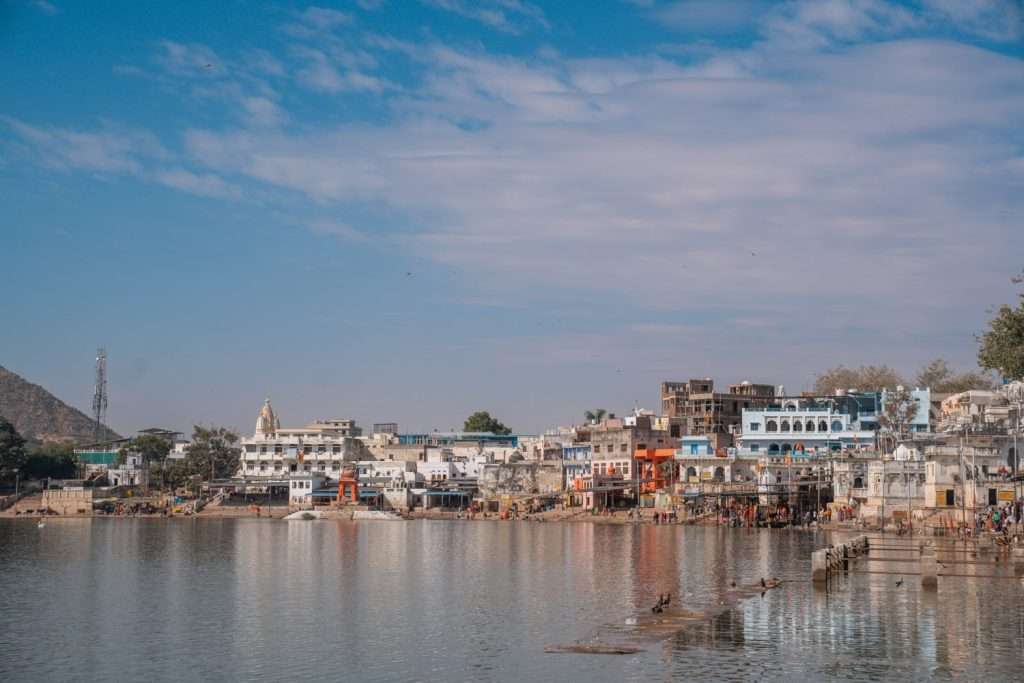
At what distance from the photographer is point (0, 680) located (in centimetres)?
2684

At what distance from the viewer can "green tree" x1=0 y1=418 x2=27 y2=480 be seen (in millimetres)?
120875

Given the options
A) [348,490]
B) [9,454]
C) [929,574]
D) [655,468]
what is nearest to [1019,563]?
[929,574]

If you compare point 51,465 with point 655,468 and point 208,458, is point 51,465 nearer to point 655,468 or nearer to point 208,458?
point 208,458

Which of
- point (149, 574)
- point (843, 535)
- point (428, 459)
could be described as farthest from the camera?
point (428, 459)

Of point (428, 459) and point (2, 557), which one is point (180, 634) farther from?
point (428, 459)

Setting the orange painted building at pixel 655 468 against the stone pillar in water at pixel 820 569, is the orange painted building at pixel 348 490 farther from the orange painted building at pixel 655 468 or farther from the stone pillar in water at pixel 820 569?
the stone pillar in water at pixel 820 569

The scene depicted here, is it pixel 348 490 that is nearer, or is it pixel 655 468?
pixel 655 468

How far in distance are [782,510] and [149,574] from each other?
46384mm

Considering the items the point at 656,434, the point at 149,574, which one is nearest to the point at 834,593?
the point at 149,574

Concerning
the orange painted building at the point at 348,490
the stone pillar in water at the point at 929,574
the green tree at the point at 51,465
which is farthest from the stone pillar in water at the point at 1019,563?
the green tree at the point at 51,465

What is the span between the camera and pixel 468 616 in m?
36.1

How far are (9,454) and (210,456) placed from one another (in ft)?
63.9

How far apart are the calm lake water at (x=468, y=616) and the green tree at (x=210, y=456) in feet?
190

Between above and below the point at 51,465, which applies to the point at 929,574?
below
